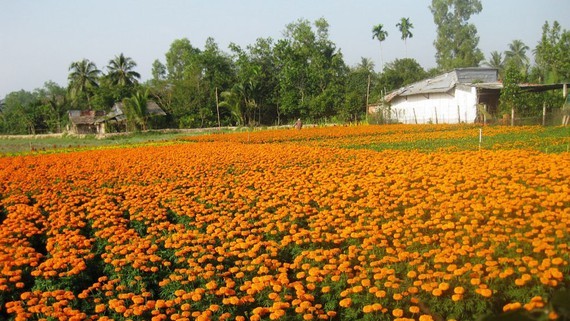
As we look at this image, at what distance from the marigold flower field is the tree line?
2845 cm

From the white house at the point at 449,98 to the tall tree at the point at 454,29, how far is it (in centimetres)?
2097

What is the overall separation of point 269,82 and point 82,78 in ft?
71.1

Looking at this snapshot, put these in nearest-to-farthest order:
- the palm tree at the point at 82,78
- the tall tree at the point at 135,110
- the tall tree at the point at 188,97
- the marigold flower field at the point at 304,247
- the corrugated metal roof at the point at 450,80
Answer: the marigold flower field at the point at 304,247 → the corrugated metal roof at the point at 450,80 → the tall tree at the point at 135,110 → the tall tree at the point at 188,97 → the palm tree at the point at 82,78

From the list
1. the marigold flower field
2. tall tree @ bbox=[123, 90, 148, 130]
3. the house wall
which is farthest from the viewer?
tall tree @ bbox=[123, 90, 148, 130]

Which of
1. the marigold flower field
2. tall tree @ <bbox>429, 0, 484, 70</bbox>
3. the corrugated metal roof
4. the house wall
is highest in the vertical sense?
tall tree @ <bbox>429, 0, 484, 70</bbox>

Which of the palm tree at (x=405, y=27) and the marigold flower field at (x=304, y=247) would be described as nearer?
the marigold flower field at (x=304, y=247)

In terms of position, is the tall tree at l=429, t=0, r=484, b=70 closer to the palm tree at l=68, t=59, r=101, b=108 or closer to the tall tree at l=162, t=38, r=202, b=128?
the tall tree at l=162, t=38, r=202, b=128

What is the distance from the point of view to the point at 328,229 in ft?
19.6

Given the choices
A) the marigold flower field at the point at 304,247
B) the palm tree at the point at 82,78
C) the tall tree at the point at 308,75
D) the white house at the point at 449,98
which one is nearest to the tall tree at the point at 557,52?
the white house at the point at 449,98

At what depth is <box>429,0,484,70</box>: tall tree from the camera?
181ft

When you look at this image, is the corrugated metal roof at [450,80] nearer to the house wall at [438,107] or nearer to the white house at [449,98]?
the white house at [449,98]

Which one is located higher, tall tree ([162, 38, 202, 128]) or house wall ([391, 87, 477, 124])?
tall tree ([162, 38, 202, 128])

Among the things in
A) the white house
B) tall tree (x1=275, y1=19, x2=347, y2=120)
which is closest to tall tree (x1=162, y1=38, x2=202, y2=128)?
tall tree (x1=275, y1=19, x2=347, y2=120)

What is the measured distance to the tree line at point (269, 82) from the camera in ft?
136
